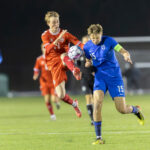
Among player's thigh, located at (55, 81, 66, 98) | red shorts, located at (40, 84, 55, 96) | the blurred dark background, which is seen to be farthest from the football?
the blurred dark background

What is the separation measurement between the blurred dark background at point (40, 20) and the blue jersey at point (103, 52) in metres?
22.5

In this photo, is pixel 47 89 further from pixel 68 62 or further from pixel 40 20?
pixel 40 20

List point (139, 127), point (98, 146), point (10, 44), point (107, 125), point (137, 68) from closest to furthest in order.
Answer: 1. point (98, 146)
2. point (139, 127)
3. point (107, 125)
4. point (137, 68)
5. point (10, 44)

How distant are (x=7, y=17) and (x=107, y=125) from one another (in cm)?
2122

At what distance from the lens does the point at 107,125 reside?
33.8 ft

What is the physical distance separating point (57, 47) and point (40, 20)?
20797 millimetres

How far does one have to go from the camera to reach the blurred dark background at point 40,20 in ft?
99.0

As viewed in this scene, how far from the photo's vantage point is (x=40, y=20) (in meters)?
30.4

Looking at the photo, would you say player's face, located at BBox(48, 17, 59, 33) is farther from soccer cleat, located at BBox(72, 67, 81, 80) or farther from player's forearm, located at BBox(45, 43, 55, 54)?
soccer cleat, located at BBox(72, 67, 81, 80)

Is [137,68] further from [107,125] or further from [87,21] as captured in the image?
[107,125]

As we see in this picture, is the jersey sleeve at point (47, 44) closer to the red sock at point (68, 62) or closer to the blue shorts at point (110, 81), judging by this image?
the red sock at point (68, 62)

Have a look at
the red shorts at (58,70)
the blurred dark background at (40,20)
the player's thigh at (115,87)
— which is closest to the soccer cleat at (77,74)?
the red shorts at (58,70)

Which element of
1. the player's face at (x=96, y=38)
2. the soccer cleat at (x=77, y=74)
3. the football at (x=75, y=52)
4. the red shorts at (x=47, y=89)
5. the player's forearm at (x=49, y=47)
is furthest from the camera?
the red shorts at (x=47, y=89)

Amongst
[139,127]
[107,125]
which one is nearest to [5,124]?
[107,125]
